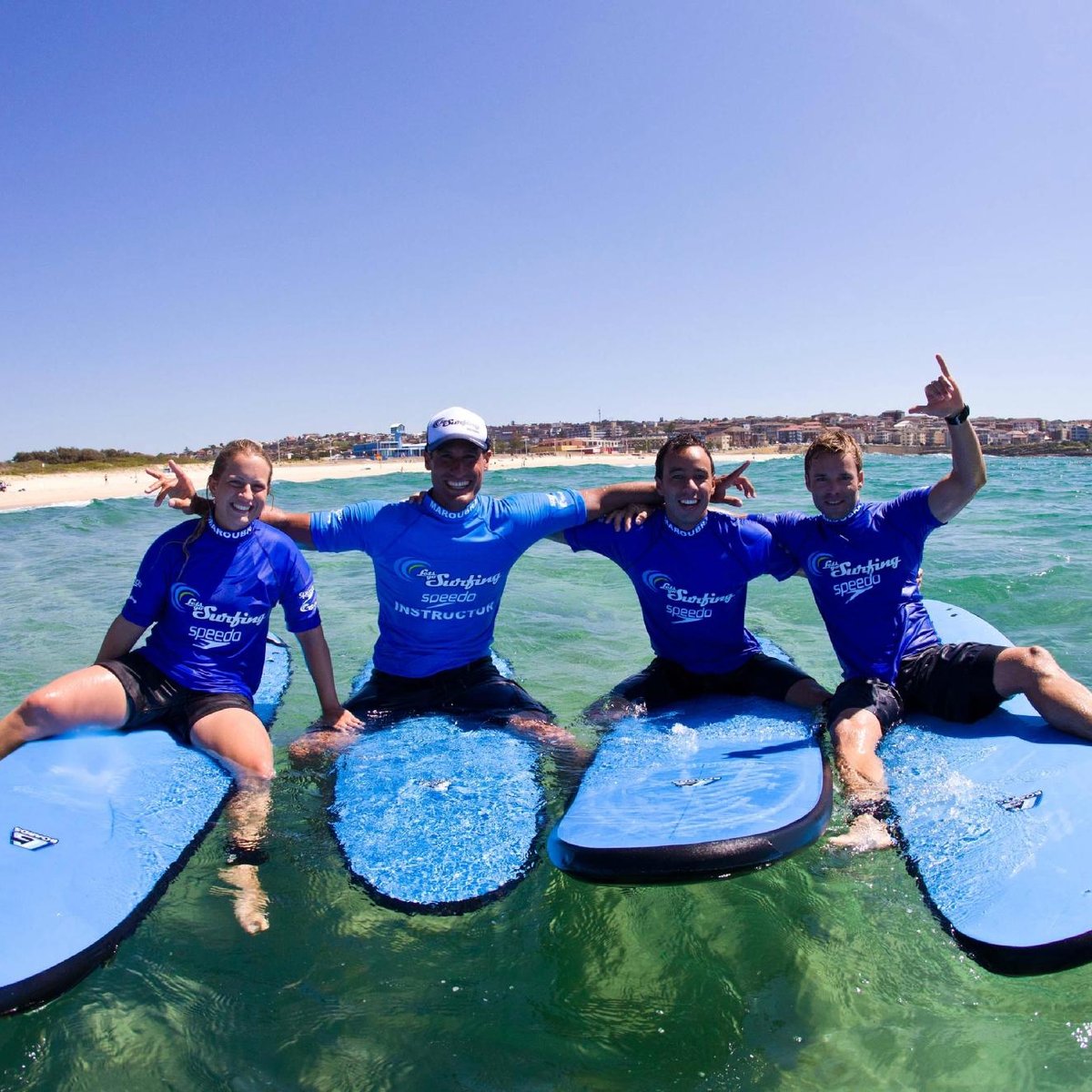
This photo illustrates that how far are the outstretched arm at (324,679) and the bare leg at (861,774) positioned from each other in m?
2.18

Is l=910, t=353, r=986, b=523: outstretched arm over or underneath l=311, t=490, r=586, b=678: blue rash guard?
over

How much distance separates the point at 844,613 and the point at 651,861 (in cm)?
205

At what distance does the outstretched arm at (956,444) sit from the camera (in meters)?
3.95

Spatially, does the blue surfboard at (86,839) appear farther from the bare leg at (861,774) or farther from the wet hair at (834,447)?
the wet hair at (834,447)

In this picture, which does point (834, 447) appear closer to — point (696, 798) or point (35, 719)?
point (696, 798)

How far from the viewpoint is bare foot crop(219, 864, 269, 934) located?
307 cm

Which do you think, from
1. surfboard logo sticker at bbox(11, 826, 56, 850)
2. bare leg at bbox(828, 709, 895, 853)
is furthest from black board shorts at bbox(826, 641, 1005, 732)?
surfboard logo sticker at bbox(11, 826, 56, 850)

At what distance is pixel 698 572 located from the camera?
14.0 ft

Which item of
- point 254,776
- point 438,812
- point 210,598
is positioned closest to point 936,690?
point 438,812

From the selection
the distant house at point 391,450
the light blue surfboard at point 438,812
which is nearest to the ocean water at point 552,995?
the light blue surfboard at point 438,812

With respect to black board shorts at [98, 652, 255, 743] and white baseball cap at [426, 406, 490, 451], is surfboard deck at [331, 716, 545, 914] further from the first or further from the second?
white baseball cap at [426, 406, 490, 451]

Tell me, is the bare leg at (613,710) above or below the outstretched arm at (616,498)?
below

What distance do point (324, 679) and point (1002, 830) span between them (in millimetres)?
2882

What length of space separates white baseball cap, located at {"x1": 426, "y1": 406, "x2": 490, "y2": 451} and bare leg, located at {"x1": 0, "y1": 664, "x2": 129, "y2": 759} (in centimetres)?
178
